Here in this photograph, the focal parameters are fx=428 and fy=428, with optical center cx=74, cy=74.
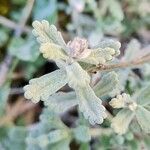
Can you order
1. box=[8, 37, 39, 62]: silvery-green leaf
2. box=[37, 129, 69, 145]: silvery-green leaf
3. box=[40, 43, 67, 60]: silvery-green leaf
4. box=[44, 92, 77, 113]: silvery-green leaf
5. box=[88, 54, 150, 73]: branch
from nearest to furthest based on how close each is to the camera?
1. box=[40, 43, 67, 60]: silvery-green leaf
2. box=[88, 54, 150, 73]: branch
3. box=[44, 92, 77, 113]: silvery-green leaf
4. box=[37, 129, 69, 145]: silvery-green leaf
5. box=[8, 37, 39, 62]: silvery-green leaf

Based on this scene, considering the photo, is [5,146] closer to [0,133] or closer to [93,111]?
[0,133]

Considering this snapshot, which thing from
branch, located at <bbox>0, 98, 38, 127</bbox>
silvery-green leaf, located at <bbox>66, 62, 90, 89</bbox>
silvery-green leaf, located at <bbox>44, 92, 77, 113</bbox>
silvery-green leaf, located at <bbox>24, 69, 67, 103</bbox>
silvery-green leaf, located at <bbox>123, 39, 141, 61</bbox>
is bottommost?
branch, located at <bbox>0, 98, 38, 127</bbox>

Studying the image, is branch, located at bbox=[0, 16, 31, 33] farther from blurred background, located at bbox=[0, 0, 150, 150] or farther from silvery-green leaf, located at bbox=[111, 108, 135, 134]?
silvery-green leaf, located at bbox=[111, 108, 135, 134]

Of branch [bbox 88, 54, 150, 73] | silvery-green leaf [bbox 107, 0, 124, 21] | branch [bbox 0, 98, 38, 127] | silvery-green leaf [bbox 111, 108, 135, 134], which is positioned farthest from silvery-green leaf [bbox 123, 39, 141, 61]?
branch [bbox 0, 98, 38, 127]

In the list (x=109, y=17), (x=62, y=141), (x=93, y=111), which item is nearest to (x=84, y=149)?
(x=62, y=141)

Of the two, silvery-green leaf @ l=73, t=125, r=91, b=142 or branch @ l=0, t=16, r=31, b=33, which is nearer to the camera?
silvery-green leaf @ l=73, t=125, r=91, b=142

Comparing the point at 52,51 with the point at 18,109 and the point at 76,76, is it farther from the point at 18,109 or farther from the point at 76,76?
the point at 18,109
